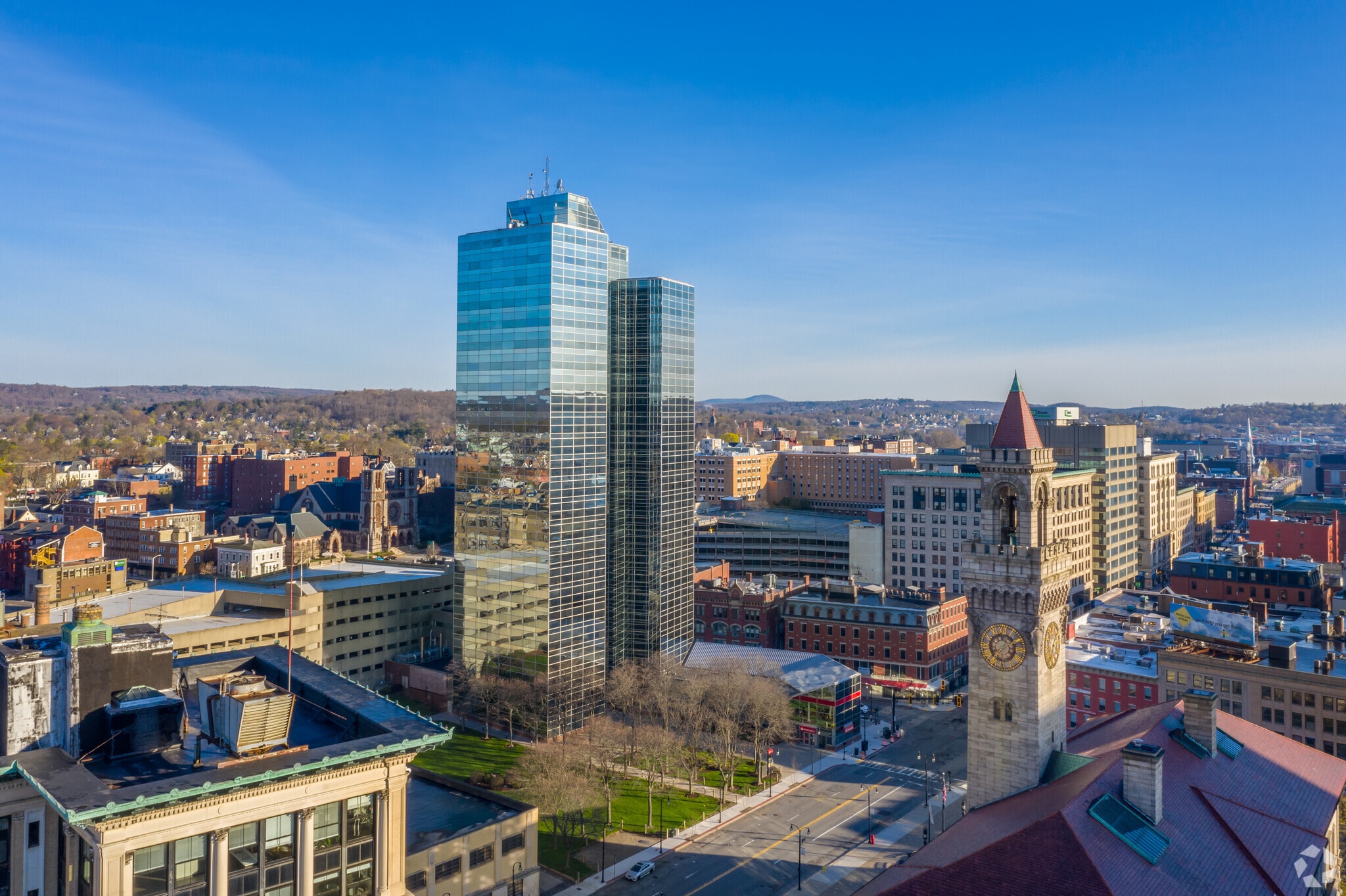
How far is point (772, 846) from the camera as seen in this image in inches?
2697

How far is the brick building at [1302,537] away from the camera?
162 metres

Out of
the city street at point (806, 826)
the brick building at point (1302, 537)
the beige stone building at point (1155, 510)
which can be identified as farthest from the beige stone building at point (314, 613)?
the brick building at point (1302, 537)

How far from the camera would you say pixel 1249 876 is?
38.6 m

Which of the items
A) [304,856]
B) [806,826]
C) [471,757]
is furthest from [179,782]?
[471,757]

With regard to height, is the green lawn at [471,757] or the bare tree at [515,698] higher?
the bare tree at [515,698]

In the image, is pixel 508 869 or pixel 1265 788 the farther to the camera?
pixel 508 869

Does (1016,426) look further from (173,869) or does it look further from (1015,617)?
(173,869)

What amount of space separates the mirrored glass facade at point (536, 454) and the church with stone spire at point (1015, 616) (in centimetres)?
4903

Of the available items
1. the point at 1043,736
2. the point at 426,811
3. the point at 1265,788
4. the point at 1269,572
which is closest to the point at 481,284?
the point at 426,811

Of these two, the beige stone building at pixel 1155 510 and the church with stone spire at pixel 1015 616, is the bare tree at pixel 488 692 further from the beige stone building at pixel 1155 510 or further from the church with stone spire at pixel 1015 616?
the beige stone building at pixel 1155 510

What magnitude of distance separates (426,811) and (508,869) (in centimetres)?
626

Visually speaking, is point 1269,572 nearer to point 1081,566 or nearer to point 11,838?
point 1081,566

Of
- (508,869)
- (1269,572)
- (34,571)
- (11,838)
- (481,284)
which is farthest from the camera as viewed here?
(34,571)

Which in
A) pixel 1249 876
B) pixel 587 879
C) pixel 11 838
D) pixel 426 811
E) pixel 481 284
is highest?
pixel 481 284
